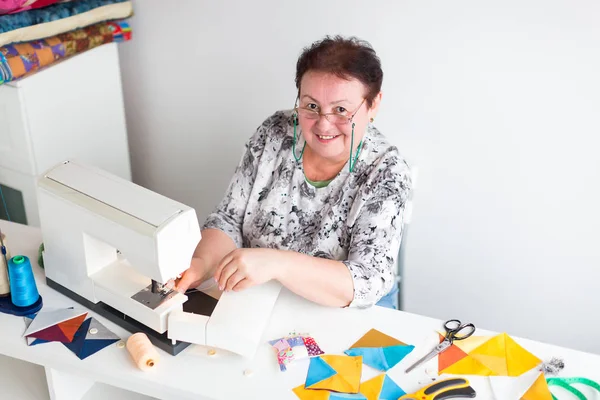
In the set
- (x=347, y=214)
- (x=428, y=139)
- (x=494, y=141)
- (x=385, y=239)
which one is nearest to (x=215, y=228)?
(x=347, y=214)

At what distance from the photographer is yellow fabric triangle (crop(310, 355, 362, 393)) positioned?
4.36ft

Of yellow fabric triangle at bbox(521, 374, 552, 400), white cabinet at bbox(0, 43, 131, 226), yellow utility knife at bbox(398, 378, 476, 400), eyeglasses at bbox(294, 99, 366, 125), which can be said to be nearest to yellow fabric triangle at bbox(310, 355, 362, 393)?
yellow utility knife at bbox(398, 378, 476, 400)

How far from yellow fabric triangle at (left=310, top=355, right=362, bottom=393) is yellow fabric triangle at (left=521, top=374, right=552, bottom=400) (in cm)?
34

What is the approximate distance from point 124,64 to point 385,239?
4.91 feet

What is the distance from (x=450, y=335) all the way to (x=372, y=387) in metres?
0.25

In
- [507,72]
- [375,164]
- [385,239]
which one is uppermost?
[507,72]

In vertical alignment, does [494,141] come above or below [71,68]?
below

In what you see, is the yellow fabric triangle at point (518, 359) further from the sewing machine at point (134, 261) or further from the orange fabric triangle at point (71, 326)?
the orange fabric triangle at point (71, 326)

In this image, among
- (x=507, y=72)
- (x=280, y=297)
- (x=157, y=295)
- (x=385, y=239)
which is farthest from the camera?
(x=507, y=72)

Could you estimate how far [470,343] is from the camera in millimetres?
1457

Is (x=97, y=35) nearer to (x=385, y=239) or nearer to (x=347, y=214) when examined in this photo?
(x=347, y=214)

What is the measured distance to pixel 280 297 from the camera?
1603 millimetres

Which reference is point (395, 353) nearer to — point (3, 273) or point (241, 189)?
point (241, 189)

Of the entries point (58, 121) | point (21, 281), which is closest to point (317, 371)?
point (21, 281)
